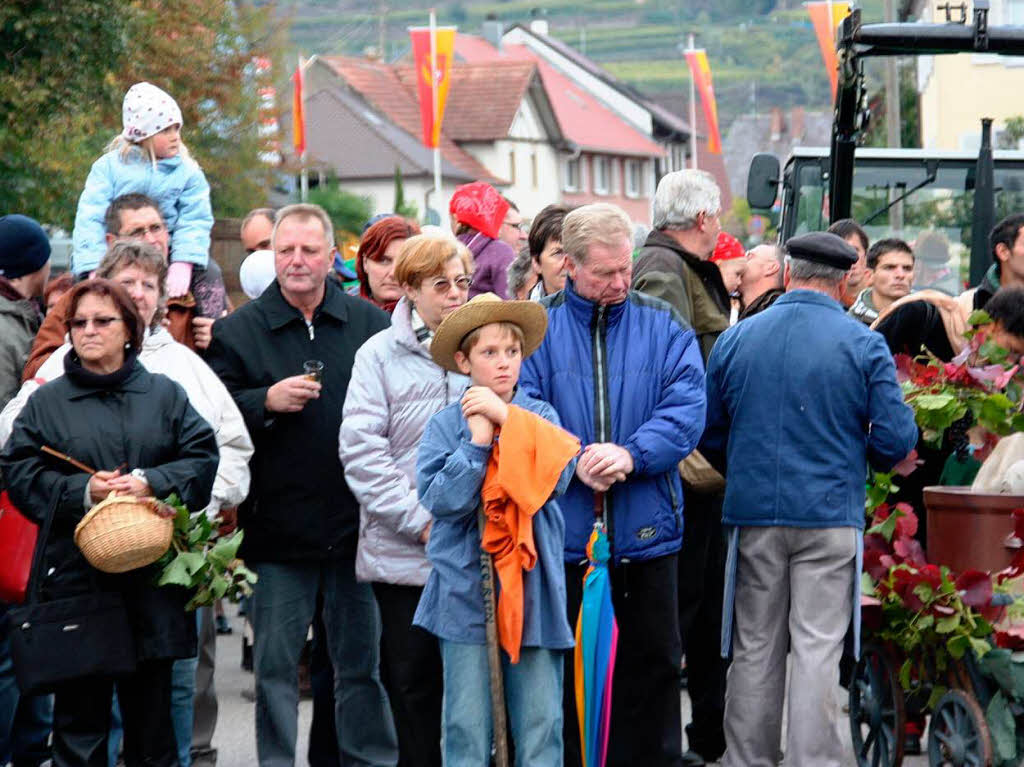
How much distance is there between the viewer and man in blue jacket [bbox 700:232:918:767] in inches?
269

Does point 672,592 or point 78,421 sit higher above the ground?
point 78,421

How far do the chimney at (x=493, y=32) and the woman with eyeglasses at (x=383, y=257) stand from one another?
86.2 meters

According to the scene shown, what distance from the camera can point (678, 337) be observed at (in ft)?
22.3

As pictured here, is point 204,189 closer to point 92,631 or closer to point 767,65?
point 92,631

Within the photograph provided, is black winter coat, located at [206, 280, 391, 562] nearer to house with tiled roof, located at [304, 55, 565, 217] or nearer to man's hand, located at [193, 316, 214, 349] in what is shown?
man's hand, located at [193, 316, 214, 349]

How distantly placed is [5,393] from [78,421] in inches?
46.1

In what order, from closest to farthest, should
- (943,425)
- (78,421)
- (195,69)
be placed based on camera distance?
(78,421) → (943,425) → (195,69)

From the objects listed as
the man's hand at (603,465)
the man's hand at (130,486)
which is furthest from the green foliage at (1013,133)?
the man's hand at (130,486)

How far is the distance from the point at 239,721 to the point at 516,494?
139 inches

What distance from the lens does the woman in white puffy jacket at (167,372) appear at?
703cm

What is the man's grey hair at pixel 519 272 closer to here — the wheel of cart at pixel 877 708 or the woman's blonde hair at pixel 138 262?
the woman's blonde hair at pixel 138 262

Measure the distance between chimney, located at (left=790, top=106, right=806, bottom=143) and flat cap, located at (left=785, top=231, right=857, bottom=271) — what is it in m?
113

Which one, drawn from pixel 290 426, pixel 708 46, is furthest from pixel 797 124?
pixel 290 426

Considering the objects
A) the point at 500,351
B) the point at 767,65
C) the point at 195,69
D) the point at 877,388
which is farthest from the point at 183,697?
the point at 767,65
